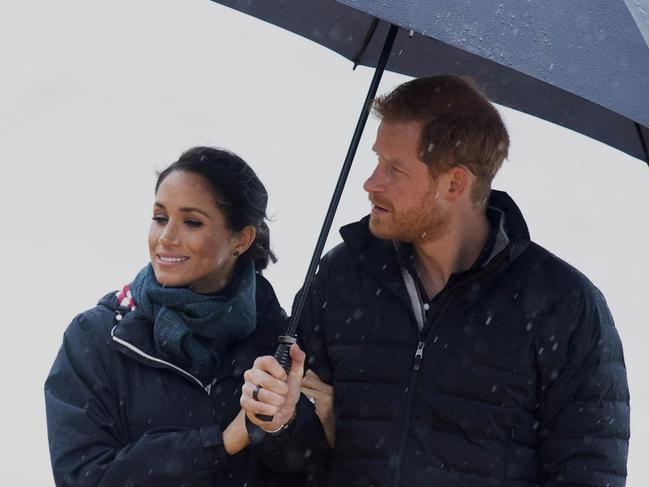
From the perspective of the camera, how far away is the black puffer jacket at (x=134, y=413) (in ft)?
12.2

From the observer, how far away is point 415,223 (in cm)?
379

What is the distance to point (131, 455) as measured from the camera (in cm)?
373

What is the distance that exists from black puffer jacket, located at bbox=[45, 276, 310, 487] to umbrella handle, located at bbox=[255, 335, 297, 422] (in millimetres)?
289

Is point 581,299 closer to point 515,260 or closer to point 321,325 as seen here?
point 515,260

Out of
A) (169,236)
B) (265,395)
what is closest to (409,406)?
(265,395)

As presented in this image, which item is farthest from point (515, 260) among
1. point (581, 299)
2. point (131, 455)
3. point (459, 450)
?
point (131, 455)

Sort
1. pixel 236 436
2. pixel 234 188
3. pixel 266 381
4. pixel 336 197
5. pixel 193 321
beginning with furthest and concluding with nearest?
pixel 234 188 < pixel 193 321 < pixel 236 436 < pixel 336 197 < pixel 266 381

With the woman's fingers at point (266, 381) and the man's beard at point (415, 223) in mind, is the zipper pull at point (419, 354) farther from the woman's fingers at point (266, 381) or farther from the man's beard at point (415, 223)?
the woman's fingers at point (266, 381)

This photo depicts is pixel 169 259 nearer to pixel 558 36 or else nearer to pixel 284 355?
pixel 284 355

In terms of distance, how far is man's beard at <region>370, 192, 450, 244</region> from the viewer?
3.75 meters

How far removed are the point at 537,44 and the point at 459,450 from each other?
1.28 m

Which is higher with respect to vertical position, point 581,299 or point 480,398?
Result: point 581,299

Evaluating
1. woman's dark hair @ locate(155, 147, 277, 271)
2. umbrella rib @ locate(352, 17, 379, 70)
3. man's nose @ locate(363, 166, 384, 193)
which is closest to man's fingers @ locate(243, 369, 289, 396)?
man's nose @ locate(363, 166, 384, 193)

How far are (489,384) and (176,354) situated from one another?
1004mm
